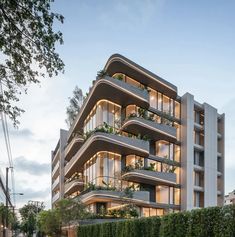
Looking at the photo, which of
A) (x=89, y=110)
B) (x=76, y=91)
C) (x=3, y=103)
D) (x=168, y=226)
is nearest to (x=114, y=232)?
(x=168, y=226)

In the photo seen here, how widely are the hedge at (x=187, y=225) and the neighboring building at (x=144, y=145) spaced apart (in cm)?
1623

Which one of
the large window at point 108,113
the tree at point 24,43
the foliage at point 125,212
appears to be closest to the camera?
the tree at point 24,43

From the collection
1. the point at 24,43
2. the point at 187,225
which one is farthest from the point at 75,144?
the point at 24,43

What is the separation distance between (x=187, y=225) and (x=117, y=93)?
2614 centimetres

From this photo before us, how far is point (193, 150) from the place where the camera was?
51062 millimetres

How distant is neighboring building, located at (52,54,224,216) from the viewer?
4188 centimetres

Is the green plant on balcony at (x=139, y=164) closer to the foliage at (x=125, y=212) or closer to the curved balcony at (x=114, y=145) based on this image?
the curved balcony at (x=114, y=145)

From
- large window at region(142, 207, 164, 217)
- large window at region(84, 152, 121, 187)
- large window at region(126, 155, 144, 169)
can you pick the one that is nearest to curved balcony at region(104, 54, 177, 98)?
large window at region(126, 155, 144, 169)

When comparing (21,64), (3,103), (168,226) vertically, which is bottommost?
(168,226)

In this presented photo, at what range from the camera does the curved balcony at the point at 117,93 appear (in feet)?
134

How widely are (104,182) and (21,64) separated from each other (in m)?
33.8

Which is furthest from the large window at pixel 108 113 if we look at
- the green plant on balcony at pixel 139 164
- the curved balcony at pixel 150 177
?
the curved balcony at pixel 150 177

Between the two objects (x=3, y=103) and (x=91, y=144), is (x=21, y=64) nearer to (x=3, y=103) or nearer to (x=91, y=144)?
(x=3, y=103)

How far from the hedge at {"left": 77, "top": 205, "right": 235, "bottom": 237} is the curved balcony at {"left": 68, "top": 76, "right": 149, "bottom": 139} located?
1759cm
